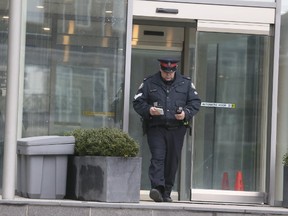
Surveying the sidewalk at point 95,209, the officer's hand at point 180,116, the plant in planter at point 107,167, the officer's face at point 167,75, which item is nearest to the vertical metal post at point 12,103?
the sidewalk at point 95,209

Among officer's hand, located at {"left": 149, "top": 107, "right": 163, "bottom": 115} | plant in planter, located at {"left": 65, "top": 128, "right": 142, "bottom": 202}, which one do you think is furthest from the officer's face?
plant in planter, located at {"left": 65, "top": 128, "right": 142, "bottom": 202}

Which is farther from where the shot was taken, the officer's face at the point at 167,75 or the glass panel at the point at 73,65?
the glass panel at the point at 73,65

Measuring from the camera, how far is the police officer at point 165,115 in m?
10.6

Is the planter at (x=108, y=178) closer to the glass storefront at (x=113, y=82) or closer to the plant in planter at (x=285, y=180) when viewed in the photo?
the glass storefront at (x=113, y=82)

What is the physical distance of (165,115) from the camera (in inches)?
422

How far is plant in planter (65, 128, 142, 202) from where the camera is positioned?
10055 mm

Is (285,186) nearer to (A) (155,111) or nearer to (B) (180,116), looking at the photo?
(B) (180,116)

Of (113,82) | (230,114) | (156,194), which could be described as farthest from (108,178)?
(230,114)

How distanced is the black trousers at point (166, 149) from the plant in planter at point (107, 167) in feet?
1.74

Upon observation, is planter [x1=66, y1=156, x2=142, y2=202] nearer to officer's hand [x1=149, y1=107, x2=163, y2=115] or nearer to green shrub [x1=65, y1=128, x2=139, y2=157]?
green shrub [x1=65, y1=128, x2=139, y2=157]

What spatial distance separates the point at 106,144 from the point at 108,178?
1.30 feet

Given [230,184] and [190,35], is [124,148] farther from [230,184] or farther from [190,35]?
[190,35]

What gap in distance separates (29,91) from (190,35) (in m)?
2.69

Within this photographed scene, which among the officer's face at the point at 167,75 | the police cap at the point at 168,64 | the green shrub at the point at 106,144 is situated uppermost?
the police cap at the point at 168,64
